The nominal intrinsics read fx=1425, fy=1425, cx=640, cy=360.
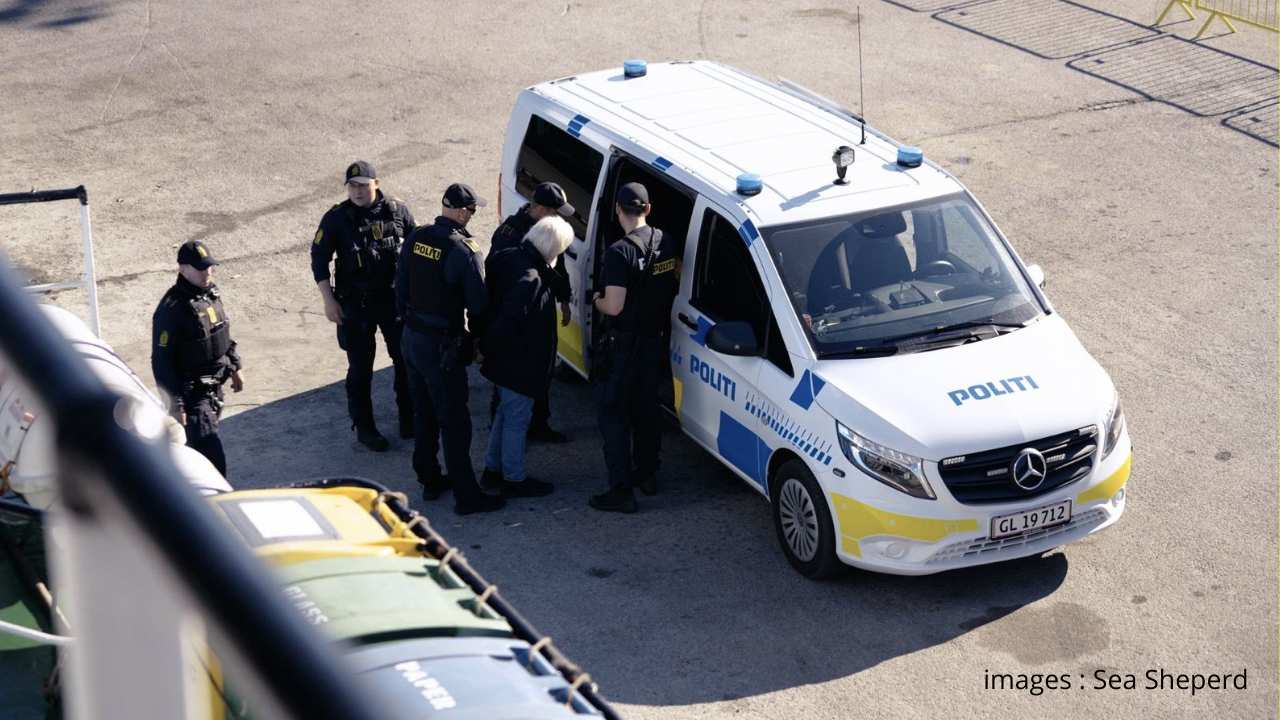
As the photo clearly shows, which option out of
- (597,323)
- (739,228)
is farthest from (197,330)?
(739,228)

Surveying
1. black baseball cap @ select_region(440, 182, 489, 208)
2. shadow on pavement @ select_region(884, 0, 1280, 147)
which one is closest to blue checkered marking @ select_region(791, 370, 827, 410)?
black baseball cap @ select_region(440, 182, 489, 208)

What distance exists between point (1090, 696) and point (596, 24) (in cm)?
1143

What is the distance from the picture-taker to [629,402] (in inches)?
305

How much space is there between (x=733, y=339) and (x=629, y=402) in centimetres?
88

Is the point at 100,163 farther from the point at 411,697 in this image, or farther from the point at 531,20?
the point at 411,697

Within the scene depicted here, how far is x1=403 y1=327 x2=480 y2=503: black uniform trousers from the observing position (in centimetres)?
759

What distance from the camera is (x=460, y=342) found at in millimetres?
7613

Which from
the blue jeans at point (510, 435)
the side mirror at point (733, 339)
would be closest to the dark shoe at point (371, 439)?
the blue jeans at point (510, 435)

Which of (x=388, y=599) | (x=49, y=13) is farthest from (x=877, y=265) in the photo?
(x=49, y=13)

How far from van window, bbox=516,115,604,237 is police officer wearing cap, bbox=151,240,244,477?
7.32 feet

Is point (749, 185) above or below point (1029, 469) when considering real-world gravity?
above

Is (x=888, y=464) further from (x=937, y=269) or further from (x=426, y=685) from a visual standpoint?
(x=426, y=685)

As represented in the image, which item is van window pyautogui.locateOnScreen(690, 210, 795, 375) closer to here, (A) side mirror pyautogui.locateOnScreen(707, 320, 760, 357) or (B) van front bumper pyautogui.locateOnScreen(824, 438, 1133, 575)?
(A) side mirror pyautogui.locateOnScreen(707, 320, 760, 357)

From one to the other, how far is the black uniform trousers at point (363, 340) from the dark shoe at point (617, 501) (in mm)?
1586
